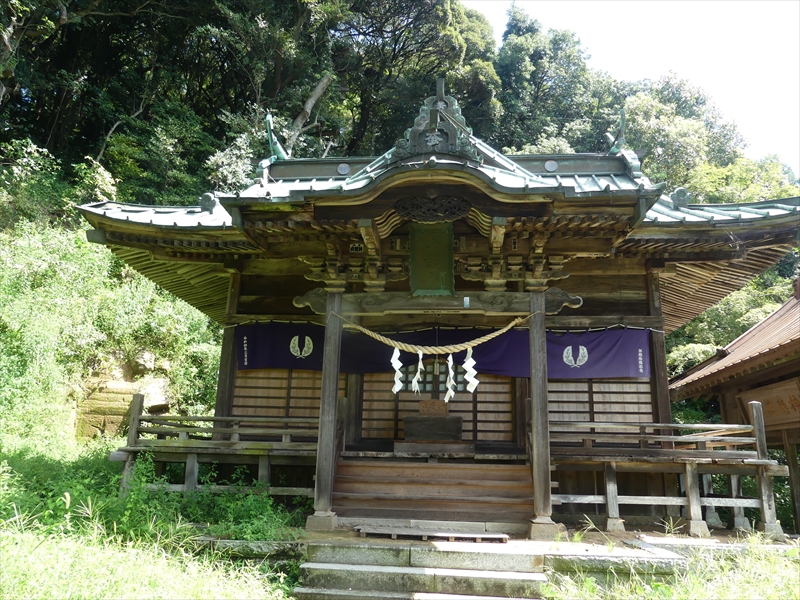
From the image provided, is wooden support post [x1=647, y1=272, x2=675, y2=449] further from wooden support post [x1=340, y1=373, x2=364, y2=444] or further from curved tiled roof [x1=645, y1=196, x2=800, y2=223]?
wooden support post [x1=340, y1=373, x2=364, y2=444]

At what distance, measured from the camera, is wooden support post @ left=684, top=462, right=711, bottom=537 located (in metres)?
7.56

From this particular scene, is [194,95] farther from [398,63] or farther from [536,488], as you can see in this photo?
[536,488]

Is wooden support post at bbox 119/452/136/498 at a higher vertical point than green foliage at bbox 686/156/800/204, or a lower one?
lower

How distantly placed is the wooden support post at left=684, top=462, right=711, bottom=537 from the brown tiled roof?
111 inches

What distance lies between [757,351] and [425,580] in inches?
337

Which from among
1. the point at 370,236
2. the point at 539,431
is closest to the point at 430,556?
the point at 539,431

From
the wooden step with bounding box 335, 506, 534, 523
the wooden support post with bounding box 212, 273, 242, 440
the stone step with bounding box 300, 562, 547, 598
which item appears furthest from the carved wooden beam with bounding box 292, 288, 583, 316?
the stone step with bounding box 300, 562, 547, 598

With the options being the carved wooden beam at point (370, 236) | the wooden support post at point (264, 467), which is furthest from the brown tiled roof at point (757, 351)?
the wooden support post at point (264, 467)

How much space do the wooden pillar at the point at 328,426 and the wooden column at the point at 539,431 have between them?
104 inches

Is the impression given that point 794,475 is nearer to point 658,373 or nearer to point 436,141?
point 658,373

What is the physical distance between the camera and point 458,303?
310 inches

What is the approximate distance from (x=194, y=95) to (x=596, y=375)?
80.8 feet

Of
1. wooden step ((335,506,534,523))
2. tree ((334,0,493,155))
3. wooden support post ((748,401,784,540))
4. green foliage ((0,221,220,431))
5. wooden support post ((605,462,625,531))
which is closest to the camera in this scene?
wooden support post ((748,401,784,540))

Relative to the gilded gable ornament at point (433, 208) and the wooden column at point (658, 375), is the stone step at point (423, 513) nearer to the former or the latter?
the wooden column at point (658, 375)
